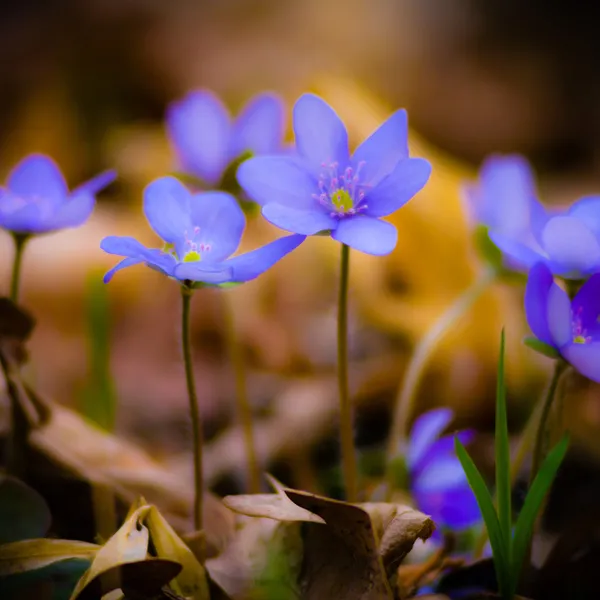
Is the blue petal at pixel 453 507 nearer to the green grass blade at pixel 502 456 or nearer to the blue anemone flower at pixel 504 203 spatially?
the green grass blade at pixel 502 456

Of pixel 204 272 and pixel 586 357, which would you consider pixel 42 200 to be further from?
pixel 586 357

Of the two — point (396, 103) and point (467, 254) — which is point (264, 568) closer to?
point (467, 254)

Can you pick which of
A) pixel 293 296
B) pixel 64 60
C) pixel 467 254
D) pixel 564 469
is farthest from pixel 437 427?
pixel 64 60

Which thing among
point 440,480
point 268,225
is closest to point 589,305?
point 440,480

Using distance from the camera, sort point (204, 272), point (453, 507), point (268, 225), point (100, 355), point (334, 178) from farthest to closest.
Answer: point (268, 225) → point (100, 355) → point (453, 507) → point (334, 178) → point (204, 272)

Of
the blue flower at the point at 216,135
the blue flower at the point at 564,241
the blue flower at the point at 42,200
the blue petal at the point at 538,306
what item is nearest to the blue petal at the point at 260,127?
the blue flower at the point at 216,135

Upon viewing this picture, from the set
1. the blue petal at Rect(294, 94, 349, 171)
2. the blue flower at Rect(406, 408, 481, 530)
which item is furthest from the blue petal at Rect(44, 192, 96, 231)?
the blue flower at Rect(406, 408, 481, 530)
